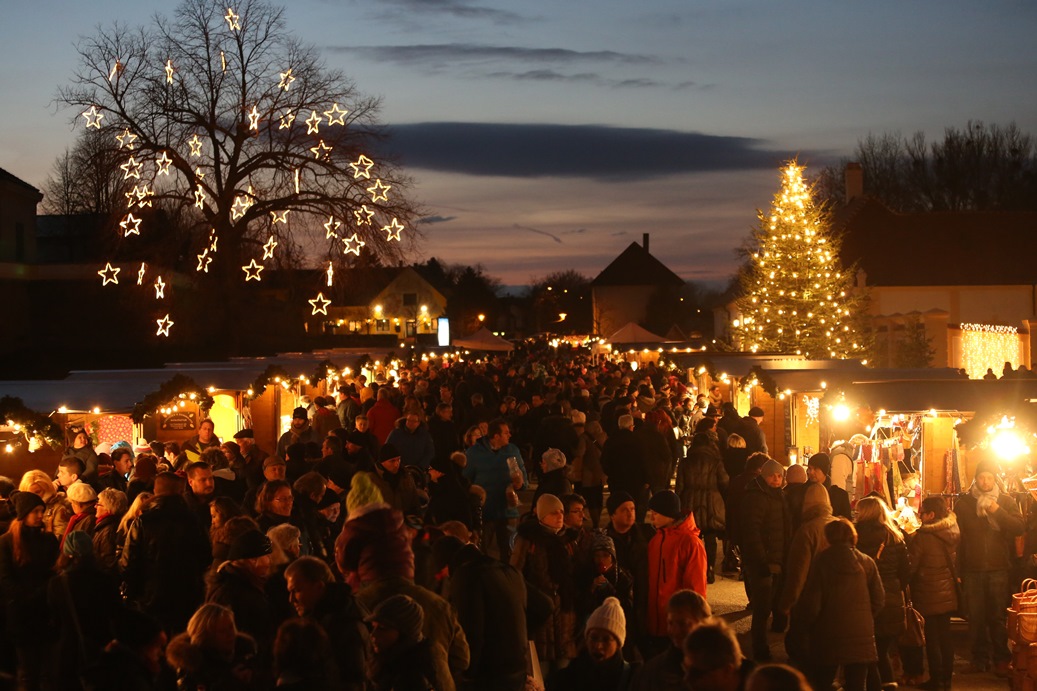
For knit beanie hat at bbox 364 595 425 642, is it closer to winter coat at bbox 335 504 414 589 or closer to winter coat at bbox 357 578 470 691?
winter coat at bbox 357 578 470 691

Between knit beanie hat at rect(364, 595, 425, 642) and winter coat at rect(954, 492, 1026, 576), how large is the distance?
19.2 feet

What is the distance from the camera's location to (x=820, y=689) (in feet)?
25.6

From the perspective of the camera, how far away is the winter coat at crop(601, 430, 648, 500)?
45.0ft

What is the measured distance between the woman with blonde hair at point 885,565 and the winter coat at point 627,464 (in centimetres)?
481

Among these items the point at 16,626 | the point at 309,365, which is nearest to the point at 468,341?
the point at 309,365

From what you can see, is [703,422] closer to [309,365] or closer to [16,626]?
[16,626]

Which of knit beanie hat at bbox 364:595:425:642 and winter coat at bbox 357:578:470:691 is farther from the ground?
knit beanie hat at bbox 364:595:425:642

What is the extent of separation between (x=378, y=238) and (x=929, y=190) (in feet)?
135

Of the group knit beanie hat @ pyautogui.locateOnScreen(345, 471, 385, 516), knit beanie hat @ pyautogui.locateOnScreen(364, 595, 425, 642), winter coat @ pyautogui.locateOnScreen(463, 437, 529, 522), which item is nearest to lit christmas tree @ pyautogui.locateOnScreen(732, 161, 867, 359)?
winter coat @ pyautogui.locateOnScreen(463, 437, 529, 522)

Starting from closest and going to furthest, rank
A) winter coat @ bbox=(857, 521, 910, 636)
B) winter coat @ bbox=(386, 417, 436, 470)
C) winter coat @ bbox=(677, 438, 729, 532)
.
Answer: winter coat @ bbox=(857, 521, 910, 636)
winter coat @ bbox=(677, 438, 729, 532)
winter coat @ bbox=(386, 417, 436, 470)

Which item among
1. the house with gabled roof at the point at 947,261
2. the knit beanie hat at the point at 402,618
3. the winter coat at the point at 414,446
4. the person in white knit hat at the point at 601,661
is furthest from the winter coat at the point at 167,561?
the house with gabled roof at the point at 947,261

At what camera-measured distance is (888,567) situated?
8.93m

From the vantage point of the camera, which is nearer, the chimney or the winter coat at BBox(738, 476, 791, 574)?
the winter coat at BBox(738, 476, 791, 574)

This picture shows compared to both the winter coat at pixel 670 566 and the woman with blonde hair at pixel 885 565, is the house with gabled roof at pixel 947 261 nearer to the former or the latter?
the woman with blonde hair at pixel 885 565
